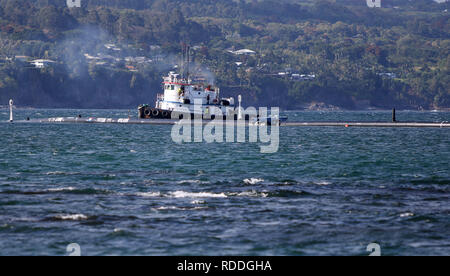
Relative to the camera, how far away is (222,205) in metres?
26.8

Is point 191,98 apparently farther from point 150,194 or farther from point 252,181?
point 150,194

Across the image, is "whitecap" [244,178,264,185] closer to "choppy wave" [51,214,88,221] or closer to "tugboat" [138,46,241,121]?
"choppy wave" [51,214,88,221]

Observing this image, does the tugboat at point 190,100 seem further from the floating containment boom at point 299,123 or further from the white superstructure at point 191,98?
the floating containment boom at point 299,123

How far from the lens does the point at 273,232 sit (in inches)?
872

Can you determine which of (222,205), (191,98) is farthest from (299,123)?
(222,205)

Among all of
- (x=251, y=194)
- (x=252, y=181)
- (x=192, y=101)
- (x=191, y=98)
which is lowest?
(x=252, y=181)

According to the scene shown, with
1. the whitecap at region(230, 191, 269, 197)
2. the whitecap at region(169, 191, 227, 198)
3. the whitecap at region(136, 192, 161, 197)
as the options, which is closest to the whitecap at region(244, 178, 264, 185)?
the whitecap at region(230, 191, 269, 197)

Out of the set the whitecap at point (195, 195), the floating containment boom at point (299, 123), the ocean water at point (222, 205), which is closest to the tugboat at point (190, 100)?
the floating containment boom at point (299, 123)

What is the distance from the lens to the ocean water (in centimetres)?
2059

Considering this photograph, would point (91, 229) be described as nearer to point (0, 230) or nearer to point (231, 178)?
point (0, 230)

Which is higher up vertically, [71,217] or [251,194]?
[71,217]
